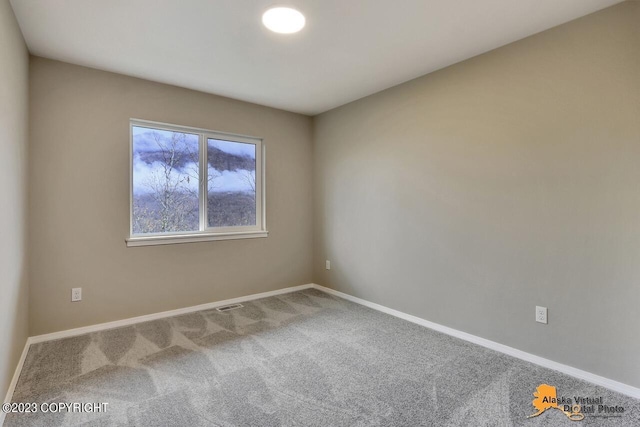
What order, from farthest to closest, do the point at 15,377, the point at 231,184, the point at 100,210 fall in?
the point at 231,184
the point at 100,210
the point at 15,377

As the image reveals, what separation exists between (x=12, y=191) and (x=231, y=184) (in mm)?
1928

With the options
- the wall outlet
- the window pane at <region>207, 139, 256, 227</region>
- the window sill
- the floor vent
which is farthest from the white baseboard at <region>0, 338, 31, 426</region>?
the wall outlet

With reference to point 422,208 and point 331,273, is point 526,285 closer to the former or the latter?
point 422,208

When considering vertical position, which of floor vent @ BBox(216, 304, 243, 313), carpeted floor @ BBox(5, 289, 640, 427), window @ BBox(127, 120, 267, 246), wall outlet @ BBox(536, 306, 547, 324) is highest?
window @ BBox(127, 120, 267, 246)

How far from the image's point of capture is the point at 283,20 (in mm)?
2025

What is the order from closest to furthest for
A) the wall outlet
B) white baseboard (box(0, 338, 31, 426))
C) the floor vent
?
1. white baseboard (box(0, 338, 31, 426))
2. the wall outlet
3. the floor vent

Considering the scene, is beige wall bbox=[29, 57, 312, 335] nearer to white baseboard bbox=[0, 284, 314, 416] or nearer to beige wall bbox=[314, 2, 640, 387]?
white baseboard bbox=[0, 284, 314, 416]

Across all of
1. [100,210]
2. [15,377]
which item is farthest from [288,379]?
[100,210]

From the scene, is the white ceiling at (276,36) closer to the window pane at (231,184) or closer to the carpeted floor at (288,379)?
the window pane at (231,184)

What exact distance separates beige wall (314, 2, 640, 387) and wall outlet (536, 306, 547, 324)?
39mm

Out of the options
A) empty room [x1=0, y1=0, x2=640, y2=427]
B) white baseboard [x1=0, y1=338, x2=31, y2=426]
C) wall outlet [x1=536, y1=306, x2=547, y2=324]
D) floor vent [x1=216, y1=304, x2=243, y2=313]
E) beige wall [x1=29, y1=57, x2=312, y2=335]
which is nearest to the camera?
white baseboard [x1=0, y1=338, x2=31, y2=426]

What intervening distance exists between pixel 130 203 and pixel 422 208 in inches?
108

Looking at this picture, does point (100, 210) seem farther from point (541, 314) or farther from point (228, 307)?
point (541, 314)

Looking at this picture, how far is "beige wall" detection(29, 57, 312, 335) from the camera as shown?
101 inches
